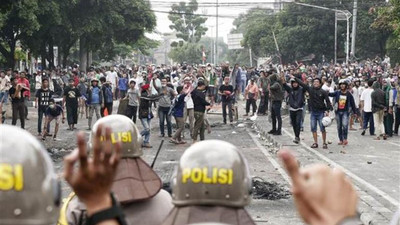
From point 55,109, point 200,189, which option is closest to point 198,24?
point 55,109

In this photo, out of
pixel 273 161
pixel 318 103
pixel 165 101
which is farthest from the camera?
pixel 165 101

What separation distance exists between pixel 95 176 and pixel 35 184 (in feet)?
0.74

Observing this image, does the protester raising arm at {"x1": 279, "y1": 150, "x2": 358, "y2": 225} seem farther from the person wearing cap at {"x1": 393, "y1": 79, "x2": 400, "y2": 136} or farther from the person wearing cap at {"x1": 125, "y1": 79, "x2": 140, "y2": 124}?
the person wearing cap at {"x1": 393, "y1": 79, "x2": 400, "y2": 136}

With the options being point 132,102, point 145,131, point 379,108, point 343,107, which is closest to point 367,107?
point 379,108

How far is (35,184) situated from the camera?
2.45 meters

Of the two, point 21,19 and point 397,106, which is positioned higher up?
point 21,19

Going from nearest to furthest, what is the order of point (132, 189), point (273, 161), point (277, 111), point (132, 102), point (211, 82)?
1. point (132, 189)
2. point (273, 161)
3. point (132, 102)
4. point (277, 111)
5. point (211, 82)

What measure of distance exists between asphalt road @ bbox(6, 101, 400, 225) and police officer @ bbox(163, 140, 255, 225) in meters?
3.79

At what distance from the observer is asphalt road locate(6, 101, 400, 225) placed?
10383mm

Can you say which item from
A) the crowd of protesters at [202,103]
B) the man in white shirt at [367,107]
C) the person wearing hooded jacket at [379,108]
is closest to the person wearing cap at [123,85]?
the crowd of protesters at [202,103]

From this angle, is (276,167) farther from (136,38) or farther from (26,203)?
(136,38)

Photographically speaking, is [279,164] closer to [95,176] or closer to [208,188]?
[208,188]

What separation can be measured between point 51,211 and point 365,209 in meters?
8.12

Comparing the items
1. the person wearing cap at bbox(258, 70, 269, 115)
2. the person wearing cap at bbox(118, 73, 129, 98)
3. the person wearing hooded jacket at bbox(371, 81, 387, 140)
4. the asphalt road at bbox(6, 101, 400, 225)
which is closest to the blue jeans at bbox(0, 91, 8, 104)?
the asphalt road at bbox(6, 101, 400, 225)
